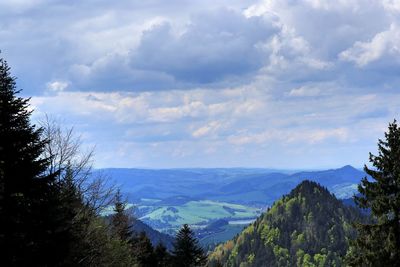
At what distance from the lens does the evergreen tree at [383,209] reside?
90.0 ft

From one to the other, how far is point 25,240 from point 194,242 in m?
47.9

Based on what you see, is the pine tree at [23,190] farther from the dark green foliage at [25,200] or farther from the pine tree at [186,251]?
the pine tree at [186,251]

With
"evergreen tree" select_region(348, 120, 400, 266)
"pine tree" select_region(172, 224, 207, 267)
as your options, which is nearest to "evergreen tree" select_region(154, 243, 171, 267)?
"pine tree" select_region(172, 224, 207, 267)

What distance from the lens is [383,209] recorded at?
27641mm

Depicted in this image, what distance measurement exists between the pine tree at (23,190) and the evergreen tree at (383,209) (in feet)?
54.6

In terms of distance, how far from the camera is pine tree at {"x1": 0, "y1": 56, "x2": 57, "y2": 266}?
739 inches

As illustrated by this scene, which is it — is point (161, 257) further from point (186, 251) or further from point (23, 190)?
point (23, 190)

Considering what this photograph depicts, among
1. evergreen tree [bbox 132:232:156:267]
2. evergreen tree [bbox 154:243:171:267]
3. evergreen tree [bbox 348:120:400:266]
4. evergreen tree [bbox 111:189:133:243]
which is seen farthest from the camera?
evergreen tree [bbox 154:243:171:267]

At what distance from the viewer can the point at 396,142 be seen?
28438 mm

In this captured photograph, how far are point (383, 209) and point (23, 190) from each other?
18200 millimetres

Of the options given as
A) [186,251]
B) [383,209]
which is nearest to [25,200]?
[383,209]

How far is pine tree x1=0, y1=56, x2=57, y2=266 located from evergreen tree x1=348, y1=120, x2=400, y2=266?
54.6 ft

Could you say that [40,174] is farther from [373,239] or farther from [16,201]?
[373,239]

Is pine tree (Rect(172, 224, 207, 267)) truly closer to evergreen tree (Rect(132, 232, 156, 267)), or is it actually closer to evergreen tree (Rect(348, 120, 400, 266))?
evergreen tree (Rect(132, 232, 156, 267))
